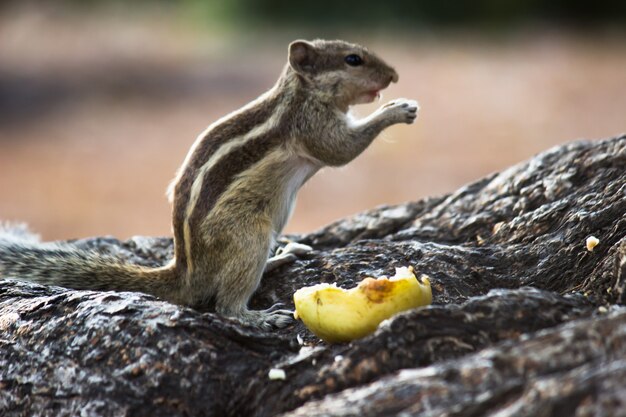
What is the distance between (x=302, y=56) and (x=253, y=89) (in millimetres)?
12618

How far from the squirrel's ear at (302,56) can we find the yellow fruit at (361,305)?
2.20 m

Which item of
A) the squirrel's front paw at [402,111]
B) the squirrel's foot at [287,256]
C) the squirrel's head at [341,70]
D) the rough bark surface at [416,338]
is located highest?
the squirrel's head at [341,70]

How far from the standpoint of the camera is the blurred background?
46.7ft

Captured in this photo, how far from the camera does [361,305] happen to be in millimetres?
3479

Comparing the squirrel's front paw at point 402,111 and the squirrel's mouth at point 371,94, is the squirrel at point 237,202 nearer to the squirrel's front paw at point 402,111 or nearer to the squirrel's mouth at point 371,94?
the squirrel's front paw at point 402,111

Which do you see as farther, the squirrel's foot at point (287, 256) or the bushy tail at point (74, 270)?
the squirrel's foot at point (287, 256)

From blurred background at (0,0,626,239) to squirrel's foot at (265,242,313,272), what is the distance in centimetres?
725

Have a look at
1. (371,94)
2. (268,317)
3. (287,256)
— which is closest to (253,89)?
→ (371,94)

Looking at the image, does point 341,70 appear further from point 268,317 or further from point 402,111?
point 268,317

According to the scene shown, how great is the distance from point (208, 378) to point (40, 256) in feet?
5.39

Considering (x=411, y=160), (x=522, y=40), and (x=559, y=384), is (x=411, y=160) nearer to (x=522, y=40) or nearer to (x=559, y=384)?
(x=522, y=40)

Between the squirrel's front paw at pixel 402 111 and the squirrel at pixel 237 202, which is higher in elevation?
the squirrel's front paw at pixel 402 111

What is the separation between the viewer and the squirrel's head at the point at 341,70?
216 inches

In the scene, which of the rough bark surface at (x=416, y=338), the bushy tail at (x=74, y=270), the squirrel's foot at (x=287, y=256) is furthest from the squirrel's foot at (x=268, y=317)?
the bushy tail at (x=74, y=270)
